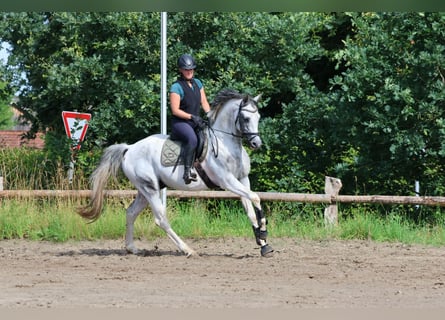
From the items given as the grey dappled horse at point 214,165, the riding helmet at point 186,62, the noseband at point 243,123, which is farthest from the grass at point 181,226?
the riding helmet at point 186,62

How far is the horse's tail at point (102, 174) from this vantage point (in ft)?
33.3

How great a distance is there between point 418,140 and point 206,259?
5.23 m

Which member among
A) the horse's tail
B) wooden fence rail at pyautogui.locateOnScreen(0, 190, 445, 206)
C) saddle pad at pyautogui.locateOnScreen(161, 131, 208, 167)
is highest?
saddle pad at pyautogui.locateOnScreen(161, 131, 208, 167)

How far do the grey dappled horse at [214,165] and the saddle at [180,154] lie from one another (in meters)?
0.04

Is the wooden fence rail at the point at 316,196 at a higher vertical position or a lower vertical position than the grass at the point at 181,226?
higher

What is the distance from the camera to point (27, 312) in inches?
192

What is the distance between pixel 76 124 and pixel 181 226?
3.98 meters

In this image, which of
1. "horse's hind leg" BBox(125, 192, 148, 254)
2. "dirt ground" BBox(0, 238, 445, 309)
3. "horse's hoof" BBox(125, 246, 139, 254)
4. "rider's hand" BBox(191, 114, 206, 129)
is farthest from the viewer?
"horse's hind leg" BBox(125, 192, 148, 254)

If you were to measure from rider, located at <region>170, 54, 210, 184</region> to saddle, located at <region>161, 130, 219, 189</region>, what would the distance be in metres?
0.09

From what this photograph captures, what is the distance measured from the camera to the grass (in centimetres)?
1183

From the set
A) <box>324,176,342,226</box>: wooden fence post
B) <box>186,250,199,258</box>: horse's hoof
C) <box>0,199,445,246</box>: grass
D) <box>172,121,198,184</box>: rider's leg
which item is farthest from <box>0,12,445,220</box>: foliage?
<box>186,250,199,258</box>: horse's hoof

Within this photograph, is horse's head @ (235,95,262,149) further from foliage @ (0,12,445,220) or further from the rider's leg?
foliage @ (0,12,445,220)

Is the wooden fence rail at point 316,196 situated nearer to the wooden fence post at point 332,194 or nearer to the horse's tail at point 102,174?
the wooden fence post at point 332,194

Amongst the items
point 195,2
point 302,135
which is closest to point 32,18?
point 302,135
